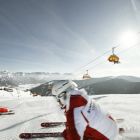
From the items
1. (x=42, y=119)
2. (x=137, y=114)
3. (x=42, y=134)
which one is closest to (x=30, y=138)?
(x=42, y=134)

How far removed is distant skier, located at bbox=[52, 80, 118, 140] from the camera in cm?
361

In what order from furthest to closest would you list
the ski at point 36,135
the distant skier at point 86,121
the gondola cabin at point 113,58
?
the gondola cabin at point 113,58, the ski at point 36,135, the distant skier at point 86,121

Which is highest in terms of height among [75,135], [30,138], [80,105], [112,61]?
[112,61]

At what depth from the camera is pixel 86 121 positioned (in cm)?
362

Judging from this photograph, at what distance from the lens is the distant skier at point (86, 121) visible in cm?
361

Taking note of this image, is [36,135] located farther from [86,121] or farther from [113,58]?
[113,58]

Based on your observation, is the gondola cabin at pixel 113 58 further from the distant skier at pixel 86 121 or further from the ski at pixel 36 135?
the distant skier at pixel 86 121

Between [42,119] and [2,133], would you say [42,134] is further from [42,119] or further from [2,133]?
[42,119]

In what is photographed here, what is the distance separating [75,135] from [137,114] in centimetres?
594

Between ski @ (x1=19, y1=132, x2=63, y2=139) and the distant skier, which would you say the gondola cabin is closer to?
ski @ (x1=19, y1=132, x2=63, y2=139)

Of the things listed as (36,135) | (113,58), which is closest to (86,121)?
(36,135)

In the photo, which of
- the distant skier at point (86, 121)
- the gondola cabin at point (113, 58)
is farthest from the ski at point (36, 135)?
the gondola cabin at point (113, 58)

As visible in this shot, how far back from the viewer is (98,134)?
143 inches

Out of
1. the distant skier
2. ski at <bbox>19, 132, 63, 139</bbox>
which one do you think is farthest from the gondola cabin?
the distant skier
